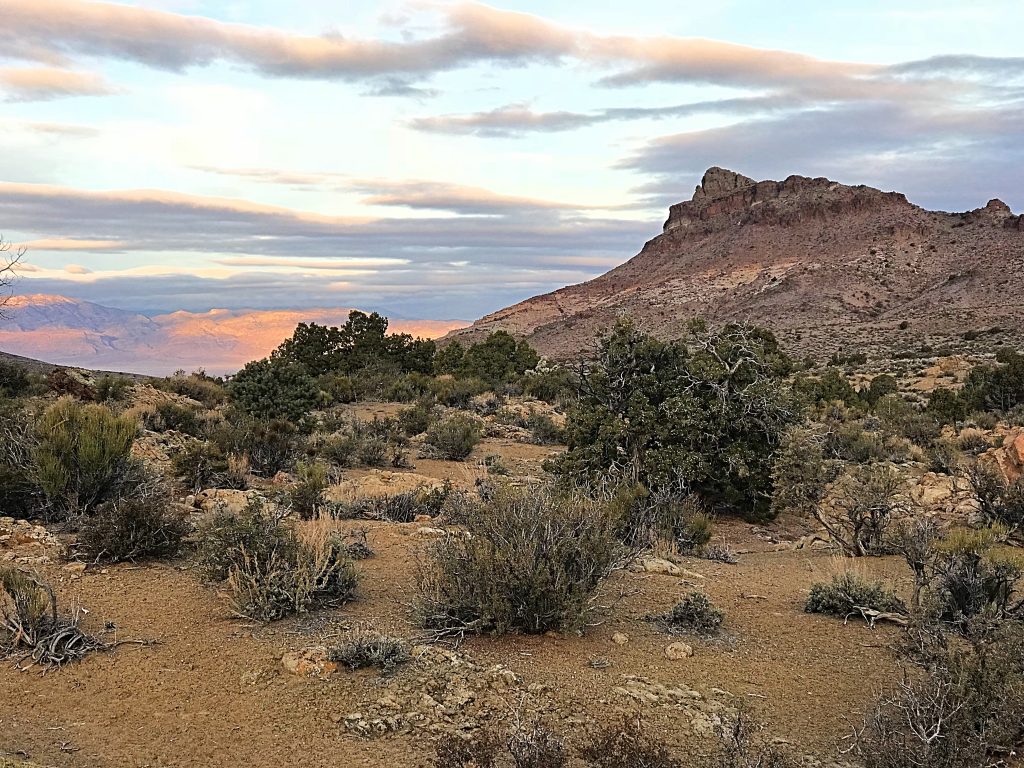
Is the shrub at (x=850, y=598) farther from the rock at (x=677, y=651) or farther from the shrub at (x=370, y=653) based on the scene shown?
the shrub at (x=370, y=653)

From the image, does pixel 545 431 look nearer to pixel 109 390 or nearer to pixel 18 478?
pixel 109 390

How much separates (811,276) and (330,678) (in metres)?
84.9

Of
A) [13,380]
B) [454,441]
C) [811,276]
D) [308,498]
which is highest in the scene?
[811,276]

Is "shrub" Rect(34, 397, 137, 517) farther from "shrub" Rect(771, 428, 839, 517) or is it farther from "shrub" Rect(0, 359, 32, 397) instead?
"shrub" Rect(0, 359, 32, 397)

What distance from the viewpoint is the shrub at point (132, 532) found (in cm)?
783

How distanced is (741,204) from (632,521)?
355 feet

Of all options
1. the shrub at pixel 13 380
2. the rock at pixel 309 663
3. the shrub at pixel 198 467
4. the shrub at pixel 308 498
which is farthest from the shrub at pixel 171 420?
the rock at pixel 309 663

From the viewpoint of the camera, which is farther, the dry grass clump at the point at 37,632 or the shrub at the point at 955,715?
the dry grass clump at the point at 37,632

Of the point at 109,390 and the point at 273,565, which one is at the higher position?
the point at 109,390

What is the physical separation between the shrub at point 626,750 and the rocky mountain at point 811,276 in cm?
5023

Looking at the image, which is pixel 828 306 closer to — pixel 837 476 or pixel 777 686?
pixel 837 476

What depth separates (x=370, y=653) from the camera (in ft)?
18.2

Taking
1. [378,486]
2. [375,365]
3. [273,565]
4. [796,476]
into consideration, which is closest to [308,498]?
[378,486]

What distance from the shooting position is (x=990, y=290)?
65125 millimetres
